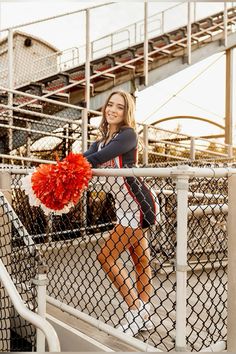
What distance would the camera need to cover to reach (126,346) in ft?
8.05

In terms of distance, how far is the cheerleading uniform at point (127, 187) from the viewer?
2453 millimetres

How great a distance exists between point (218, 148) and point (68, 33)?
4.59 m

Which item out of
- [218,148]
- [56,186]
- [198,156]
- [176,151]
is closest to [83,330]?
[56,186]

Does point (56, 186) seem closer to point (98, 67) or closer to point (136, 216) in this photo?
point (136, 216)

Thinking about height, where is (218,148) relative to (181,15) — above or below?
below

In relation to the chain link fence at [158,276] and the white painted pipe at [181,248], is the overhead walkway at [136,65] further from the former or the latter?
the white painted pipe at [181,248]

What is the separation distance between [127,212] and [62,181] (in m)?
0.45

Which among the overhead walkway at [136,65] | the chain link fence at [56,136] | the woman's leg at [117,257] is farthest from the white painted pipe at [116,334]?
the overhead walkway at [136,65]

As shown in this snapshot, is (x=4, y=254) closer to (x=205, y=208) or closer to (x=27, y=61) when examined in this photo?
(x=205, y=208)

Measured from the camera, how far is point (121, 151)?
2.49 meters

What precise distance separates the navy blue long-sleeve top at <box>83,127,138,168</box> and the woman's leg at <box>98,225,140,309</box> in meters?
0.36

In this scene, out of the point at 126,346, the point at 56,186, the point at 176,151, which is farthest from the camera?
the point at 176,151

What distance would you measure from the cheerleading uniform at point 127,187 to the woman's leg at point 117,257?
6cm

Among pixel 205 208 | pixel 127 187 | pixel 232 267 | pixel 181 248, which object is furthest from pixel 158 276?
pixel 181 248
